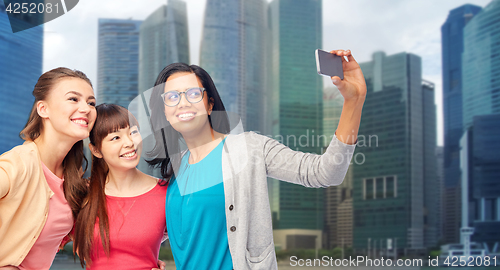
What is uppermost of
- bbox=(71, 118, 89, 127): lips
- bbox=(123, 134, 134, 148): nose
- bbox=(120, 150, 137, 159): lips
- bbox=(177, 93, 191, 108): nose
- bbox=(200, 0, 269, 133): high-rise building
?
bbox=(200, 0, 269, 133): high-rise building

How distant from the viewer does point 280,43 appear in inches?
1625

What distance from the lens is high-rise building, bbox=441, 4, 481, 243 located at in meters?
42.8

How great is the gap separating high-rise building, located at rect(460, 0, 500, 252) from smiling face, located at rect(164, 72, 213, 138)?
44551 mm

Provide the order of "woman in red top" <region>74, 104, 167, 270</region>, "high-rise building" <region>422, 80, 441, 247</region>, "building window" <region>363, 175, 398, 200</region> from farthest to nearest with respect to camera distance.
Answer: "high-rise building" <region>422, 80, 441, 247</region>
"building window" <region>363, 175, 398, 200</region>
"woman in red top" <region>74, 104, 167, 270</region>

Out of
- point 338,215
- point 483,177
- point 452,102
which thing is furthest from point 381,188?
point 452,102

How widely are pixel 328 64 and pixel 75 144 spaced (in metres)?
1.11

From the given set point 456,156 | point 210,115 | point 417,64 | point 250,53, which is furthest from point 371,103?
point 210,115

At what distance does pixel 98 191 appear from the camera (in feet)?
5.43

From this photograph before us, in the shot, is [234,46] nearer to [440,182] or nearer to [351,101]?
[440,182]

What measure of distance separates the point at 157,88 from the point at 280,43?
134 feet

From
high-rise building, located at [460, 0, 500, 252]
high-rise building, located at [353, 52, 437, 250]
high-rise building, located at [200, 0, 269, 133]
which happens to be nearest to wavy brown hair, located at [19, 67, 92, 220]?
high-rise building, located at [200, 0, 269, 133]

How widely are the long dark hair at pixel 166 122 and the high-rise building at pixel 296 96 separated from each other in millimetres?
35692

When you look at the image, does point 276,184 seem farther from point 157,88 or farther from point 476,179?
point 157,88

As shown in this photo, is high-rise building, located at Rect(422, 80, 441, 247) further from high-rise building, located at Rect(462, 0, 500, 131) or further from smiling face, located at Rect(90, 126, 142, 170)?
smiling face, located at Rect(90, 126, 142, 170)
